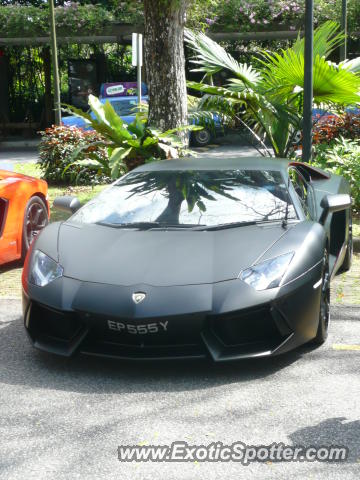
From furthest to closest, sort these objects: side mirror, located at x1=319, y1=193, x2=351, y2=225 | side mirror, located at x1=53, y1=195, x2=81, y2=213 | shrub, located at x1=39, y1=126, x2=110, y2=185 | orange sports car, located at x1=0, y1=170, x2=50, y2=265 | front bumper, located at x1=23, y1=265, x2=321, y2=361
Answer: shrub, located at x1=39, y1=126, x2=110, y2=185, orange sports car, located at x1=0, y1=170, x2=50, y2=265, side mirror, located at x1=53, y1=195, x2=81, y2=213, side mirror, located at x1=319, y1=193, x2=351, y2=225, front bumper, located at x1=23, y1=265, x2=321, y2=361

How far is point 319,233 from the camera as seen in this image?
5.18 meters

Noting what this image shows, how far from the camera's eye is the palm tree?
912 cm

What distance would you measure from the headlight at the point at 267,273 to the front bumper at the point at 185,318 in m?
0.05

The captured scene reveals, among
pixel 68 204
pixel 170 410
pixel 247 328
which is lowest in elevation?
pixel 170 410

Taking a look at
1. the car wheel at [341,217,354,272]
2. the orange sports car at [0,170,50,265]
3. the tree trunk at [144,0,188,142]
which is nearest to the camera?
the car wheel at [341,217,354,272]

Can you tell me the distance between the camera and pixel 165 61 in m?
10.4

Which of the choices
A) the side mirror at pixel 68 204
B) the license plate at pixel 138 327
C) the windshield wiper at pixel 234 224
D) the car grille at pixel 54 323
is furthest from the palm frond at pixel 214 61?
the license plate at pixel 138 327

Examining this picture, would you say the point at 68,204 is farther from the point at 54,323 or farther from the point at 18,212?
the point at 18,212

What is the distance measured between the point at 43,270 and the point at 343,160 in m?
6.04

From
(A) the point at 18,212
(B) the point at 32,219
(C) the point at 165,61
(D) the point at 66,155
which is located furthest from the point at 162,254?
(D) the point at 66,155

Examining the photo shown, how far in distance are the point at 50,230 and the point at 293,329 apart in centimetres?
187

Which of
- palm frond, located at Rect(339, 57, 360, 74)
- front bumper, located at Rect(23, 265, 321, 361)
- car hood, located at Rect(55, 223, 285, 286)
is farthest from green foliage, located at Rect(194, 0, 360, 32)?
front bumper, located at Rect(23, 265, 321, 361)

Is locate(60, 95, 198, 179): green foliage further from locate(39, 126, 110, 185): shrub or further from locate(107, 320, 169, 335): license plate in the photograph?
locate(107, 320, 169, 335): license plate

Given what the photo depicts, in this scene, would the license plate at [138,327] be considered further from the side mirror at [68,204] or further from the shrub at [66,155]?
the shrub at [66,155]
